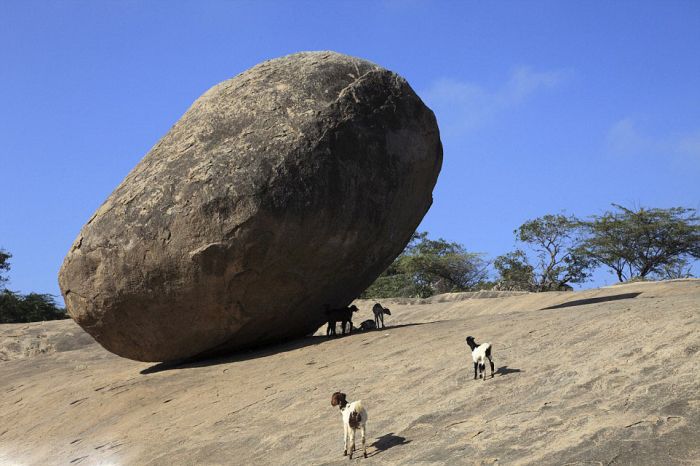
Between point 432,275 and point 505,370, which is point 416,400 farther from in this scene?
point 432,275

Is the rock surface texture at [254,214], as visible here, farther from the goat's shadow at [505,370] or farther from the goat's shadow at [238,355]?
the goat's shadow at [505,370]

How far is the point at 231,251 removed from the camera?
1002 cm

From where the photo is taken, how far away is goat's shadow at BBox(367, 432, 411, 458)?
20.5 ft

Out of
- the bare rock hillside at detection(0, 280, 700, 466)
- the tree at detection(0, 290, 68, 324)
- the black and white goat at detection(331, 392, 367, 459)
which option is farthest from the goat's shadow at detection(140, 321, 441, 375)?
the tree at detection(0, 290, 68, 324)

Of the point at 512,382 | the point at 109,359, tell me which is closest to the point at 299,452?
the point at 512,382

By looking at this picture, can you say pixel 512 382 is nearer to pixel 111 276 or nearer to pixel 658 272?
pixel 111 276

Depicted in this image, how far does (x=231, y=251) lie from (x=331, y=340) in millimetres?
1825

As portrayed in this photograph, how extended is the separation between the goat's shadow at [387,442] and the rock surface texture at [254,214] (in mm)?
4105

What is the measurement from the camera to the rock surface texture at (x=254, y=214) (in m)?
10.1

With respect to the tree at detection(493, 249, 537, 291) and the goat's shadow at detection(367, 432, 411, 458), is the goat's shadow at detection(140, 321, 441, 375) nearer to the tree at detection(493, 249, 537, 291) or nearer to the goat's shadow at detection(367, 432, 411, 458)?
the goat's shadow at detection(367, 432, 411, 458)

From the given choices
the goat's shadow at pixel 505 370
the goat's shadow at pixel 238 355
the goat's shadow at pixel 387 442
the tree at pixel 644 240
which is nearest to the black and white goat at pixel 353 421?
the goat's shadow at pixel 387 442

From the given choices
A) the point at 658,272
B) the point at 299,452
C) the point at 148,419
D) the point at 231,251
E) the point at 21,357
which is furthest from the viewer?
the point at 658,272

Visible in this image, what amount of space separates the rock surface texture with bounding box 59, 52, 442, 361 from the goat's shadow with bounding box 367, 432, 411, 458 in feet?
13.5

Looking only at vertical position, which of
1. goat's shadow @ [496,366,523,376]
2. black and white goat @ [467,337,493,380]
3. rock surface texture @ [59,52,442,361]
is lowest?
goat's shadow @ [496,366,523,376]
